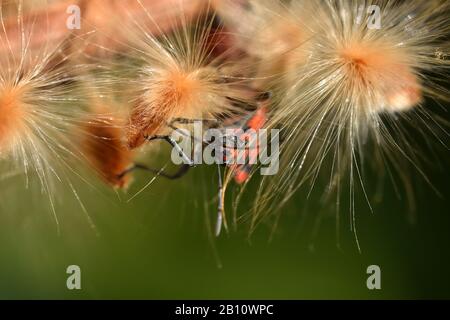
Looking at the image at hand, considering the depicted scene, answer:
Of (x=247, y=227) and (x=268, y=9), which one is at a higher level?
(x=268, y=9)

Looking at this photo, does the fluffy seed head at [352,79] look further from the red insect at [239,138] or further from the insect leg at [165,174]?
the insect leg at [165,174]

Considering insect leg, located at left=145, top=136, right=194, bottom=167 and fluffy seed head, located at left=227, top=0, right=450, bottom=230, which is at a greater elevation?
fluffy seed head, located at left=227, top=0, right=450, bottom=230

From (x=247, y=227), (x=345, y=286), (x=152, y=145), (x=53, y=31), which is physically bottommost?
(x=345, y=286)

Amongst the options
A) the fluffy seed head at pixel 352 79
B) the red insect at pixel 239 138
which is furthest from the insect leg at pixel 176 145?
the fluffy seed head at pixel 352 79

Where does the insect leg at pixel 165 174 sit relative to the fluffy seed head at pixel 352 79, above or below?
below

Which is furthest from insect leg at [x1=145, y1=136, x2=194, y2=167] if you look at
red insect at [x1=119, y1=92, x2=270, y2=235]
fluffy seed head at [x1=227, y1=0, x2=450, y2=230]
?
fluffy seed head at [x1=227, y1=0, x2=450, y2=230]

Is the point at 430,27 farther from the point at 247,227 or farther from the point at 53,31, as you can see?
the point at 53,31

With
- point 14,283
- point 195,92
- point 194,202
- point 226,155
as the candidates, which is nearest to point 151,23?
point 195,92

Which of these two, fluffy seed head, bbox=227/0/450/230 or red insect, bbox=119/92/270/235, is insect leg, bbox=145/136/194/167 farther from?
fluffy seed head, bbox=227/0/450/230

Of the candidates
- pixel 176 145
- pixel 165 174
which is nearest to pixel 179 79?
pixel 176 145

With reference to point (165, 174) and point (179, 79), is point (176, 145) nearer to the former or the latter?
point (179, 79)

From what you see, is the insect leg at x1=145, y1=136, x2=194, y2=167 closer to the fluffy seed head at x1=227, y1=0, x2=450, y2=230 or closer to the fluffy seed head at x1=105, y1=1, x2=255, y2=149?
the fluffy seed head at x1=105, y1=1, x2=255, y2=149
